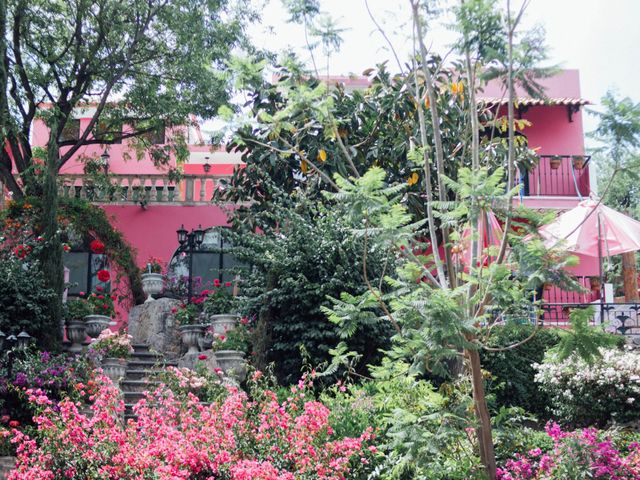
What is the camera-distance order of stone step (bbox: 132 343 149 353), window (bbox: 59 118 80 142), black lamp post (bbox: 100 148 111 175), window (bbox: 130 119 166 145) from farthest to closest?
window (bbox: 59 118 80 142), black lamp post (bbox: 100 148 111 175), window (bbox: 130 119 166 145), stone step (bbox: 132 343 149 353)

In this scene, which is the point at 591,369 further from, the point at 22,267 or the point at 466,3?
the point at 22,267

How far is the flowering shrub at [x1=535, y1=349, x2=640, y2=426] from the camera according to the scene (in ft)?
32.6

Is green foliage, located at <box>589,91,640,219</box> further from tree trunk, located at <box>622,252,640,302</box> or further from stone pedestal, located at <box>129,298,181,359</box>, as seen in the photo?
tree trunk, located at <box>622,252,640,302</box>

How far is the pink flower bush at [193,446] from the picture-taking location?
24.9ft

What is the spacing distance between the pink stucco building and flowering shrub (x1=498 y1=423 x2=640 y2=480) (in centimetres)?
921

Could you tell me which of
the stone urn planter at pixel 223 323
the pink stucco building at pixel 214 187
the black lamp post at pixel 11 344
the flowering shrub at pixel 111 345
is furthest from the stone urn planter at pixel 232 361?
the pink stucco building at pixel 214 187

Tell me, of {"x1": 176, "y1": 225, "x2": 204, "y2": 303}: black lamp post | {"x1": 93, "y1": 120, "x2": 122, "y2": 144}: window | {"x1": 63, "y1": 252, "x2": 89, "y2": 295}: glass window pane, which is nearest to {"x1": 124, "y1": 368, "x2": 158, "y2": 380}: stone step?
{"x1": 176, "y1": 225, "x2": 204, "y2": 303}: black lamp post

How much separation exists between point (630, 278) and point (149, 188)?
33.9 feet

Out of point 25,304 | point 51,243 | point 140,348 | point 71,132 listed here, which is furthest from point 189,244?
point 71,132

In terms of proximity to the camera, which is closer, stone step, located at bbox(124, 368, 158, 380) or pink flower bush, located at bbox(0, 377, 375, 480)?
pink flower bush, located at bbox(0, 377, 375, 480)

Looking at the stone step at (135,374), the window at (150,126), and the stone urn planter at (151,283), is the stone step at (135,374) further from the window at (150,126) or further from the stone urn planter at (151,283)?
the window at (150,126)

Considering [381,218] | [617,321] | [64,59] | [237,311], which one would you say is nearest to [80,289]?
[64,59]

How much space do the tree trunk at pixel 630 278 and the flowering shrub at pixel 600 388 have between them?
506 cm

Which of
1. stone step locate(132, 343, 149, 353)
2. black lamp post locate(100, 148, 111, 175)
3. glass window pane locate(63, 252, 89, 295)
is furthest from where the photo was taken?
black lamp post locate(100, 148, 111, 175)
